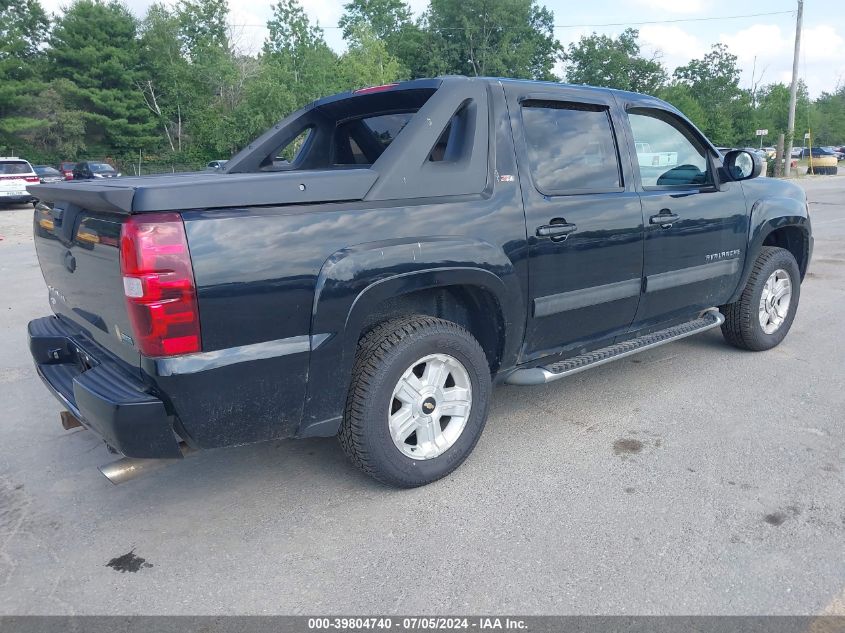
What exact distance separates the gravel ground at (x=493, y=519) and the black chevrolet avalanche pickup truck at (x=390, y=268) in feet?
1.16

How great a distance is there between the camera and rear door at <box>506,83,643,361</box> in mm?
3486

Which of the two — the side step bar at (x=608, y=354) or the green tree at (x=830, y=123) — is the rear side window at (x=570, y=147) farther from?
the green tree at (x=830, y=123)

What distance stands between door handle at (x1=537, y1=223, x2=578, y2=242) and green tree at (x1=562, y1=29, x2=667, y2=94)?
2232 inches

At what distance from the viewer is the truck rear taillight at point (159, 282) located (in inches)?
94.1

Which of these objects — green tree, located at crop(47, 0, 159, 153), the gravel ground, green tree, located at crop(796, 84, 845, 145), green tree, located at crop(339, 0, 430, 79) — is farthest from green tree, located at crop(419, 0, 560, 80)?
the gravel ground

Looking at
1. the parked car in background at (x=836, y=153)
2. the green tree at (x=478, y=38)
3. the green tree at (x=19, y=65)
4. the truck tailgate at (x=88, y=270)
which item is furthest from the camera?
the green tree at (x=478, y=38)

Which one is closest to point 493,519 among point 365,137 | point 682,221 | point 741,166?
point 682,221

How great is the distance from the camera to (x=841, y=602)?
94.5 inches

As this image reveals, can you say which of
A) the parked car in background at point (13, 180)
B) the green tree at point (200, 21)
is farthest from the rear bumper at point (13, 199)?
the green tree at point (200, 21)

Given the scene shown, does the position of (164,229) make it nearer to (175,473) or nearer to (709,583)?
(175,473)

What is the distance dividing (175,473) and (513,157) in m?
2.38

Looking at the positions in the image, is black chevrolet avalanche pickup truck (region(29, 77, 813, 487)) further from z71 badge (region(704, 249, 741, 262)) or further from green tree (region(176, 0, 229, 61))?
green tree (region(176, 0, 229, 61))

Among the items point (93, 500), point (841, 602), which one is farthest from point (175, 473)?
point (841, 602)

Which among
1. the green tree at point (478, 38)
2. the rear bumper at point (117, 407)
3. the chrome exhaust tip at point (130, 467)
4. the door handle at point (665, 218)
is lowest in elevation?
the chrome exhaust tip at point (130, 467)
